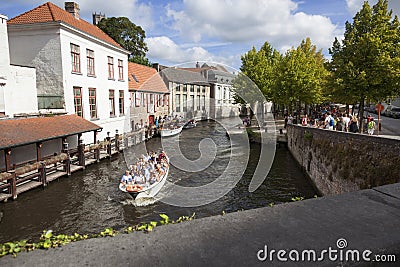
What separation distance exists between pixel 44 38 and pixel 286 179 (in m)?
17.9

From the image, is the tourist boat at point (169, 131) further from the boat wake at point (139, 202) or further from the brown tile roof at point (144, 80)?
the boat wake at point (139, 202)

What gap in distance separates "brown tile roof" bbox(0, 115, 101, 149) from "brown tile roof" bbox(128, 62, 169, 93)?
518 inches

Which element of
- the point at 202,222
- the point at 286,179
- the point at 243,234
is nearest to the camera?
the point at 243,234

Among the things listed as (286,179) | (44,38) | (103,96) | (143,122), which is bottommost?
(286,179)

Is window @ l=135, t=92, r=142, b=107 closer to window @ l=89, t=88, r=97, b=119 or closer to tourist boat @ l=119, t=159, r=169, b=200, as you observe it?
window @ l=89, t=88, r=97, b=119

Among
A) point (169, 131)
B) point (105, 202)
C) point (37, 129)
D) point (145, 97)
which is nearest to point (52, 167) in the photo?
point (37, 129)

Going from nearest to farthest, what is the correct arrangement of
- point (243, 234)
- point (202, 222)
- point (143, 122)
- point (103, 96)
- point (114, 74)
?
point (243, 234)
point (202, 222)
point (103, 96)
point (114, 74)
point (143, 122)

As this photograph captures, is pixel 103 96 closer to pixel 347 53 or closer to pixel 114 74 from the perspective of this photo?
pixel 114 74

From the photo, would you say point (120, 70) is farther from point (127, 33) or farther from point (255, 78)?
point (127, 33)

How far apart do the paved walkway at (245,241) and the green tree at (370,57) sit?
15847 millimetres

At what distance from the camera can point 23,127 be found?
13.6 m

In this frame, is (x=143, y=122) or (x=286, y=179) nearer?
(x=286, y=179)

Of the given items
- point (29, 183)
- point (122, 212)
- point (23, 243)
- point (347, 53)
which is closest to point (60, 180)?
point (29, 183)

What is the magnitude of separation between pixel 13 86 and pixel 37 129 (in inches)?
139
